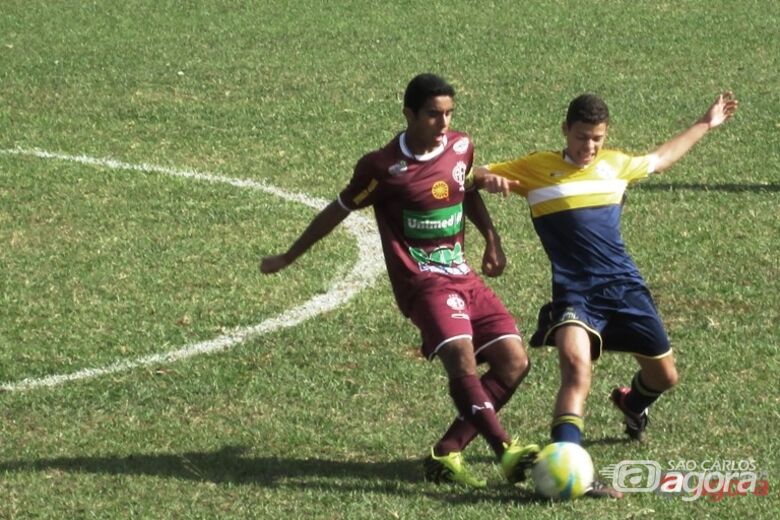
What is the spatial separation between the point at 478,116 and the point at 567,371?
26.6 feet

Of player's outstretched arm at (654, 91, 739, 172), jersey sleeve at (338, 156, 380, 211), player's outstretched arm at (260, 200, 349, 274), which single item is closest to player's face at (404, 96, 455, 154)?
jersey sleeve at (338, 156, 380, 211)

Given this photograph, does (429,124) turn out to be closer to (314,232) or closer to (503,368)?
(314,232)

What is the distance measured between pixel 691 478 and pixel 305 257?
4.48 m

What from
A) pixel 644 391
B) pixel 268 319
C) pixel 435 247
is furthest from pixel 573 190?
pixel 268 319

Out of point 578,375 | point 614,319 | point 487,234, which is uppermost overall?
point 487,234

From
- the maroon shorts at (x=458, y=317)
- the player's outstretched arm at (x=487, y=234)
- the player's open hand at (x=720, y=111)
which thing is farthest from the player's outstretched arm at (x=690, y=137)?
the maroon shorts at (x=458, y=317)

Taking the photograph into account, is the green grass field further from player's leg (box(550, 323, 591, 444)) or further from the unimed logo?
player's leg (box(550, 323, 591, 444))

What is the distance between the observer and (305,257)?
38.0 feet

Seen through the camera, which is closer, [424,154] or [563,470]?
[563,470]

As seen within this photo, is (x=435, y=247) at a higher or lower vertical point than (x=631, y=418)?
higher

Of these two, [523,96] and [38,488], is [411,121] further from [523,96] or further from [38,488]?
[523,96]

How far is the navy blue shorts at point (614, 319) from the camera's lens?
307 inches

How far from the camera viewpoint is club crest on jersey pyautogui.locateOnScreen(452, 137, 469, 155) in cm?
811

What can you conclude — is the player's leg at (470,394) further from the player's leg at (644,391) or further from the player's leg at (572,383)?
the player's leg at (644,391)
